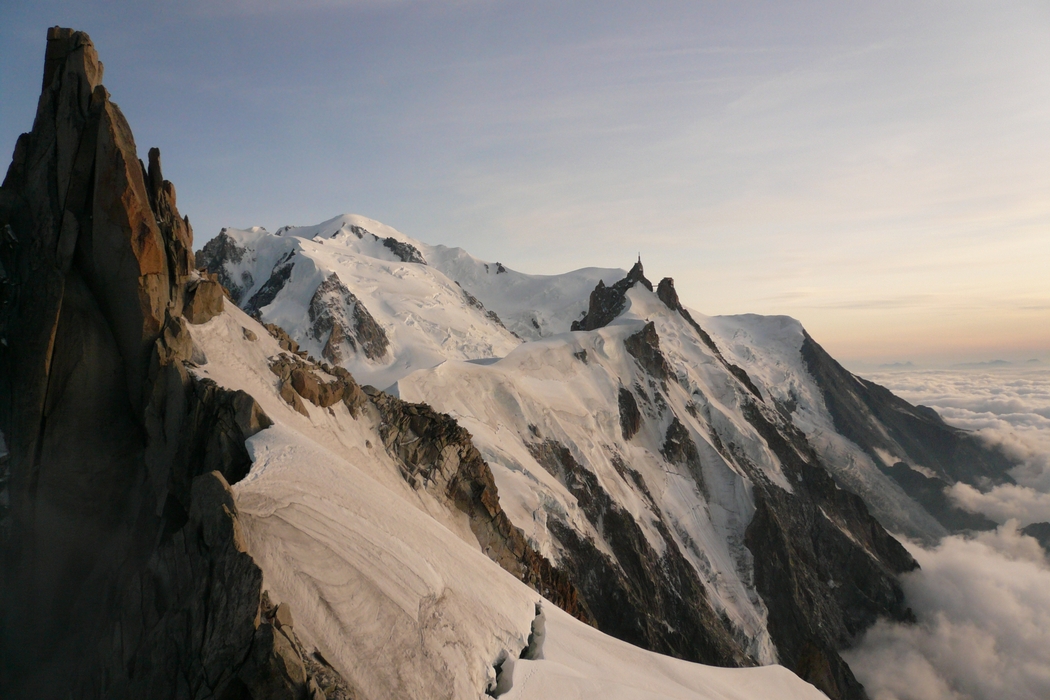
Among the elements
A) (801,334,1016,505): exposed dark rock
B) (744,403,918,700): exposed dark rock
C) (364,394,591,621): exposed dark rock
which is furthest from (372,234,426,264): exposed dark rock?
(364,394,591,621): exposed dark rock

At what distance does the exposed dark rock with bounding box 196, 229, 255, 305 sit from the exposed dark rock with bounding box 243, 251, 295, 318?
11.2 metres

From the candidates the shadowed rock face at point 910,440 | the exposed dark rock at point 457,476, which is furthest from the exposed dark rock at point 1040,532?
the exposed dark rock at point 457,476

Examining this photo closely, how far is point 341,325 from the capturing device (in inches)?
3194

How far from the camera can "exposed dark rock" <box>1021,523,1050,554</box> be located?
352 feet

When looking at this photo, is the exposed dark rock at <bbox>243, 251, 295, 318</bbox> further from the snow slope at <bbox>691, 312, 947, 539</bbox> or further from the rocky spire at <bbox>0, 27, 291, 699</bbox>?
the snow slope at <bbox>691, 312, 947, 539</bbox>

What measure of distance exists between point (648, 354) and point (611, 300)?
25667mm

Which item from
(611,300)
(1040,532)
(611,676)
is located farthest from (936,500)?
(611,676)

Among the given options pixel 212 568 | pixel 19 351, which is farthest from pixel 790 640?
pixel 19 351

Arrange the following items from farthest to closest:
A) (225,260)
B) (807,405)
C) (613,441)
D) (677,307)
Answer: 1. (807,405)
2. (225,260)
3. (677,307)
4. (613,441)

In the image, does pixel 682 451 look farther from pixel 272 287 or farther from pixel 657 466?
pixel 272 287

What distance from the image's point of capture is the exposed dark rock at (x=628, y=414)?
59.9 metres

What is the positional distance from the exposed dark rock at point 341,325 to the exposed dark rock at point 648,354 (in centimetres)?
3403

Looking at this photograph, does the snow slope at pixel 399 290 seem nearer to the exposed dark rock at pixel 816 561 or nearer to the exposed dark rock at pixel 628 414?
the exposed dark rock at pixel 628 414

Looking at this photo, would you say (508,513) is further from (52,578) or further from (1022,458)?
(1022,458)
